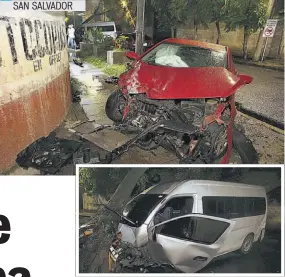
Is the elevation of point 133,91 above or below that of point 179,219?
above

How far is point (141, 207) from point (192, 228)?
29 centimetres

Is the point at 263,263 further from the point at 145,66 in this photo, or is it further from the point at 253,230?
the point at 145,66

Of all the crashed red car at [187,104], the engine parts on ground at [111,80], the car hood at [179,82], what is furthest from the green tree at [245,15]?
the engine parts on ground at [111,80]

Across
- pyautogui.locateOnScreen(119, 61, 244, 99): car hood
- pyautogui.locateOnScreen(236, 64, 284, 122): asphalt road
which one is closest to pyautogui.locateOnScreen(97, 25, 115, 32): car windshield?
pyautogui.locateOnScreen(119, 61, 244, 99): car hood

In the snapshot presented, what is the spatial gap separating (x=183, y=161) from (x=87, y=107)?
0.65m

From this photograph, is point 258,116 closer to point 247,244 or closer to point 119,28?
point 247,244

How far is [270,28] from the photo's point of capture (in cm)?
159

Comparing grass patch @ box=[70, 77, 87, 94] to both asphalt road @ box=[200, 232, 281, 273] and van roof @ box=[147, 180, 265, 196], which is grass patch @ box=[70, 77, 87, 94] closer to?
van roof @ box=[147, 180, 265, 196]

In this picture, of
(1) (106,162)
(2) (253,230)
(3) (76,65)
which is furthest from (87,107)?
(2) (253,230)

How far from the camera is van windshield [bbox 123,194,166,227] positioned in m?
1.60

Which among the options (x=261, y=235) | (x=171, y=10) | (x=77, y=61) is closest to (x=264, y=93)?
(x=171, y=10)

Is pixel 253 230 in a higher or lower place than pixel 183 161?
lower

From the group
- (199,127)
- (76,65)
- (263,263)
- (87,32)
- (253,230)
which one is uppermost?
→ (87,32)

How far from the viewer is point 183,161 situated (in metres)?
A: 1.66
